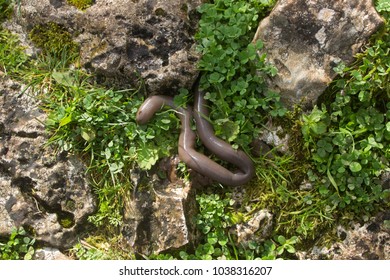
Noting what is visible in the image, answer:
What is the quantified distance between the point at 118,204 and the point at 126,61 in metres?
1.50

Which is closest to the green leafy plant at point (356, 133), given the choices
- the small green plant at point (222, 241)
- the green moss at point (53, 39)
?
the small green plant at point (222, 241)

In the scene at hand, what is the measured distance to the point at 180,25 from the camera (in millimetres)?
4512

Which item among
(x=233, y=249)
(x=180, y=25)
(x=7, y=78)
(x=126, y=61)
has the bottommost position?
(x=233, y=249)

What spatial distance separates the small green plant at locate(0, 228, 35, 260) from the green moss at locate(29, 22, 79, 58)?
1.94 m

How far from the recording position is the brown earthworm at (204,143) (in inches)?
178

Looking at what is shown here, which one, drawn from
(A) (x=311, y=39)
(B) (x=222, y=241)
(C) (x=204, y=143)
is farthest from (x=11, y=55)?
(A) (x=311, y=39)

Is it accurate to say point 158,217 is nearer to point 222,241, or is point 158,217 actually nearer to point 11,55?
point 222,241

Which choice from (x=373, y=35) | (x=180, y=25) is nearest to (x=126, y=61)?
(x=180, y=25)

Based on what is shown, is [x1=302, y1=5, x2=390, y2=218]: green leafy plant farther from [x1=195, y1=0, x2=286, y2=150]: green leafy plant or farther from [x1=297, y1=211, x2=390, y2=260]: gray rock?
[x1=195, y1=0, x2=286, y2=150]: green leafy plant

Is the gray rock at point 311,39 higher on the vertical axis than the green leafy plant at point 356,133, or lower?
higher

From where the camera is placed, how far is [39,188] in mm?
4605

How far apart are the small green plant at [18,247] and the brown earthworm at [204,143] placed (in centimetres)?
169

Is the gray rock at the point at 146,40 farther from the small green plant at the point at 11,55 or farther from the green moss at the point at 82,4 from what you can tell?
the small green plant at the point at 11,55

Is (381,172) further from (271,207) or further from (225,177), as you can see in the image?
(225,177)
